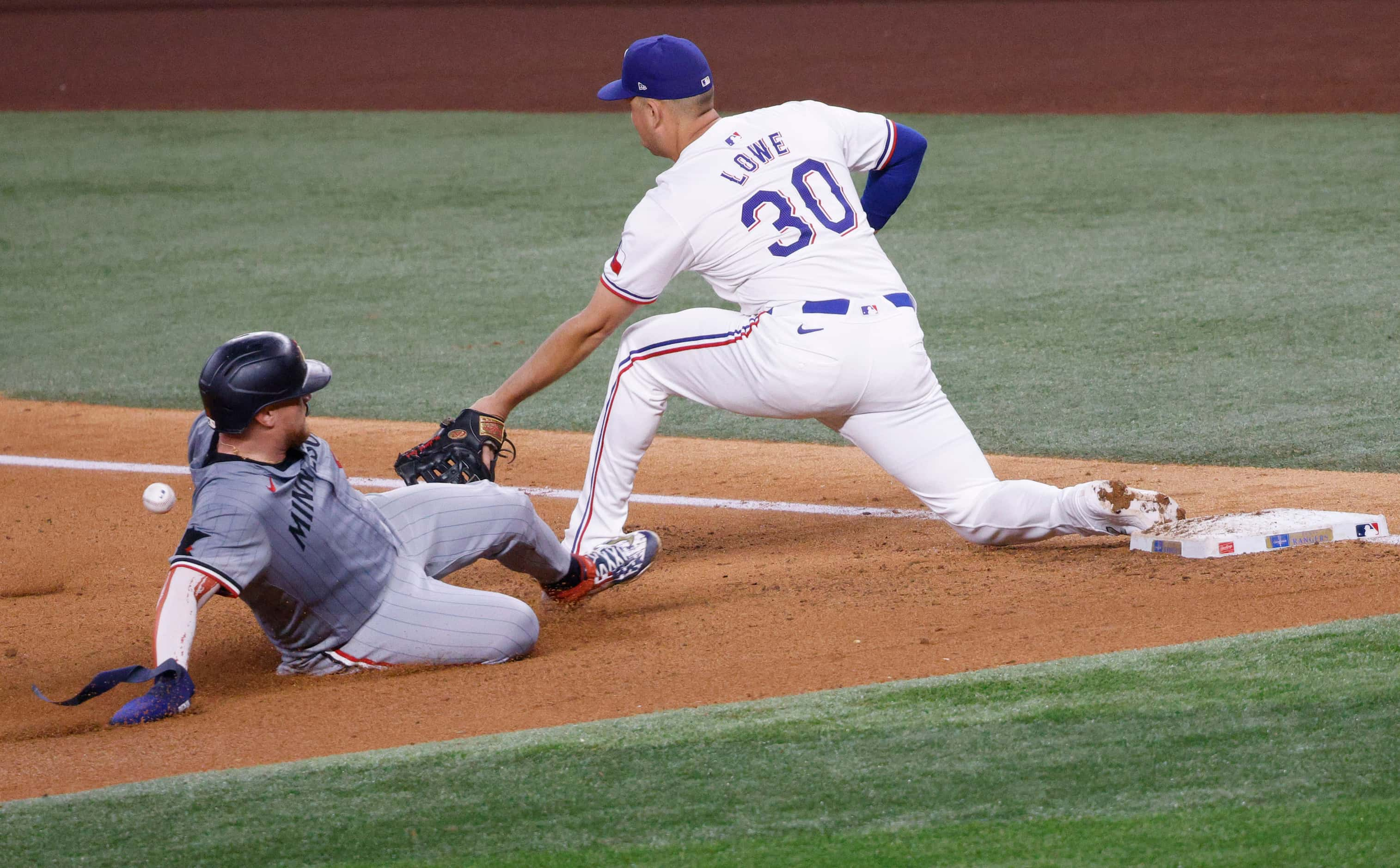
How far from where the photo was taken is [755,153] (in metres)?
4.52

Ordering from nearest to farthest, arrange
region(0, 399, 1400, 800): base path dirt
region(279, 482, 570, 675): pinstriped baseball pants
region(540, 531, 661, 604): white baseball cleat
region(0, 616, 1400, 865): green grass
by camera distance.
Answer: region(0, 616, 1400, 865): green grass
region(0, 399, 1400, 800): base path dirt
region(279, 482, 570, 675): pinstriped baseball pants
region(540, 531, 661, 604): white baseball cleat

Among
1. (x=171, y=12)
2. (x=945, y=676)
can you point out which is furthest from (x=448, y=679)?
(x=171, y=12)

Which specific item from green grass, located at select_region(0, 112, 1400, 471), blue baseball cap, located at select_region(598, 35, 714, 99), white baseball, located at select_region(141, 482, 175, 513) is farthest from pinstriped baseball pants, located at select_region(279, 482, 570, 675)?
green grass, located at select_region(0, 112, 1400, 471)

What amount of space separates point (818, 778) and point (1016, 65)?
16014 mm

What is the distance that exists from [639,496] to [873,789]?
3.11m

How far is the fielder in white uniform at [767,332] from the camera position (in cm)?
440

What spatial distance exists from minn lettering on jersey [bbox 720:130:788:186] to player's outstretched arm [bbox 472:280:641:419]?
460 mm

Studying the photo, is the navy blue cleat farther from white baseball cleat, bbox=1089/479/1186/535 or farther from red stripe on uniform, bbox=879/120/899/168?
red stripe on uniform, bbox=879/120/899/168

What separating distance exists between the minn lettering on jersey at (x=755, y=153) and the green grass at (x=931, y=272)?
2128mm

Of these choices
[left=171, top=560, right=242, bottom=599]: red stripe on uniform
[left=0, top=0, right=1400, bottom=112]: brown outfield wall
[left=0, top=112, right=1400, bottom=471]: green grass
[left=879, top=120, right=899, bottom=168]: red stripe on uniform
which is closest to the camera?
[left=171, top=560, right=242, bottom=599]: red stripe on uniform

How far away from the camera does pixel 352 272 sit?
1088 cm

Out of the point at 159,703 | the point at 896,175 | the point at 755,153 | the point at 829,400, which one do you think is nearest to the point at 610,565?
the point at 829,400

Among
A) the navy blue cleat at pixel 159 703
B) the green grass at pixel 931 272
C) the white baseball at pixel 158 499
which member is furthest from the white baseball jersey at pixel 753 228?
the green grass at pixel 931 272

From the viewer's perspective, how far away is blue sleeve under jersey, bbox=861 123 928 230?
4898mm
